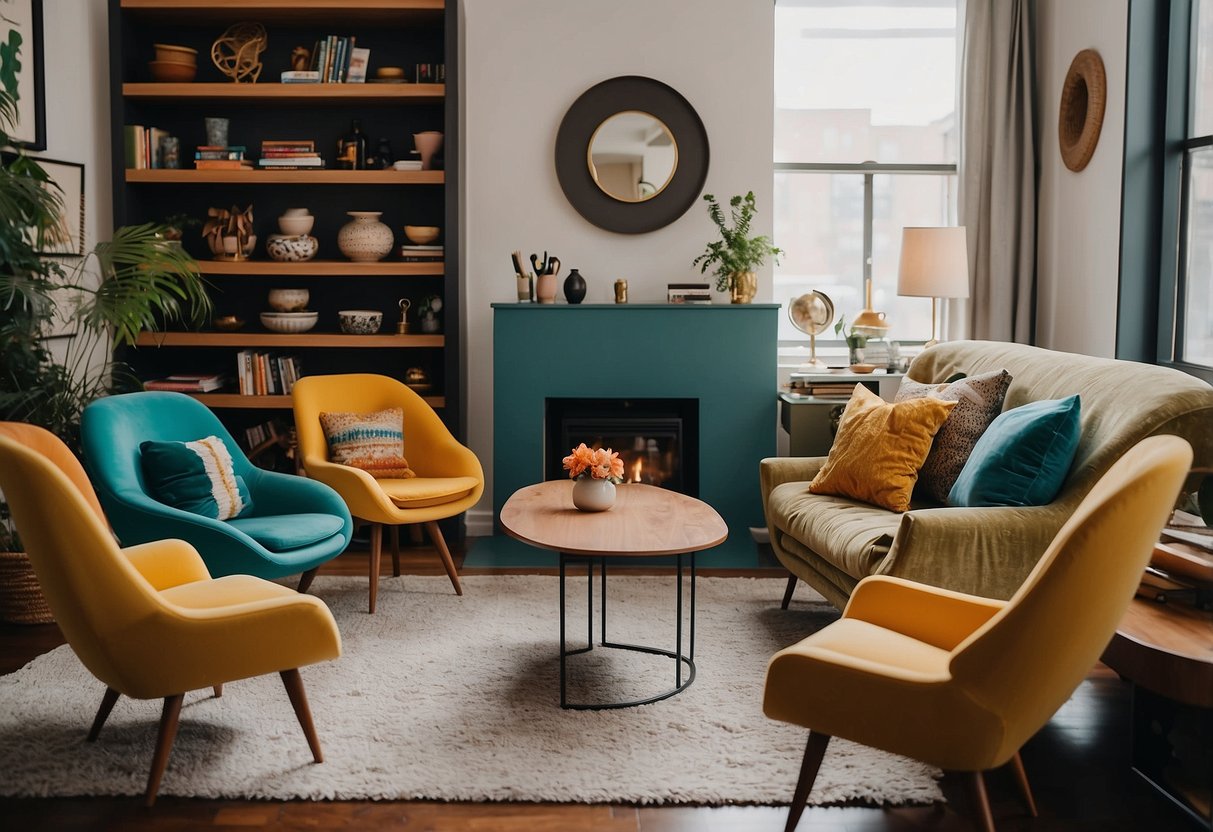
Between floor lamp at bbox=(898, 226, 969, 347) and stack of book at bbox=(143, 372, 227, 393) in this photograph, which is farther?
stack of book at bbox=(143, 372, 227, 393)

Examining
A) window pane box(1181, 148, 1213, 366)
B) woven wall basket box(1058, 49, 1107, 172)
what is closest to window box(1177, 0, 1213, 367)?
window pane box(1181, 148, 1213, 366)

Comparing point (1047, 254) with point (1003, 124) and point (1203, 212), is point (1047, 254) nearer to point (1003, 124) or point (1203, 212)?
point (1003, 124)

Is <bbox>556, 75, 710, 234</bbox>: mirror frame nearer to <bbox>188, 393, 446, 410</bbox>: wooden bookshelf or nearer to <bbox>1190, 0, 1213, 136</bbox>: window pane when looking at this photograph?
<bbox>188, 393, 446, 410</bbox>: wooden bookshelf

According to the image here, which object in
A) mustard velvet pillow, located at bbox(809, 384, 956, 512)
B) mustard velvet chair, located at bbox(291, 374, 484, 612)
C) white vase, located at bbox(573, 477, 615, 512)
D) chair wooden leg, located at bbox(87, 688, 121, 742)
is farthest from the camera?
mustard velvet chair, located at bbox(291, 374, 484, 612)

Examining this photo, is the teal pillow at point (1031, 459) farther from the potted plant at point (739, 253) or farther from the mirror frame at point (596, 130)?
the mirror frame at point (596, 130)

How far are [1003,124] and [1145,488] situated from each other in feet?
12.0

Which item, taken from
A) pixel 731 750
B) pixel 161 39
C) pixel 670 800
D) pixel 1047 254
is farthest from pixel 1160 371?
pixel 161 39

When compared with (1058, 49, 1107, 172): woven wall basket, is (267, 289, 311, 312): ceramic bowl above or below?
below

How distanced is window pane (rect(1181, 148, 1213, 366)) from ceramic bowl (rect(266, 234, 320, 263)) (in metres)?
3.75

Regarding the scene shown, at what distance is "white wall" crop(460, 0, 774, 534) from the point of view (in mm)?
4961

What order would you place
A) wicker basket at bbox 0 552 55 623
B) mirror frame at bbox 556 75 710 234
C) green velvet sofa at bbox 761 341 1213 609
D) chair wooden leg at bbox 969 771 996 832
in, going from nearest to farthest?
chair wooden leg at bbox 969 771 996 832 → green velvet sofa at bbox 761 341 1213 609 → wicker basket at bbox 0 552 55 623 → mirror frame at bbox 556 75 710 234

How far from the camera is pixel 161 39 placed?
501 cm

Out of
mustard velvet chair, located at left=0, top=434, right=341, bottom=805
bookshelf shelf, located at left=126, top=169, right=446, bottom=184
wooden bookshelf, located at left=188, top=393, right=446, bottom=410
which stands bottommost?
mustard velvet chair, located at left=0, top=434, right=341, bottom=805

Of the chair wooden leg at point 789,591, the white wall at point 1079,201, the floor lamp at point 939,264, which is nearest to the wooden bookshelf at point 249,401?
the chair wooden leg at point 789,591
